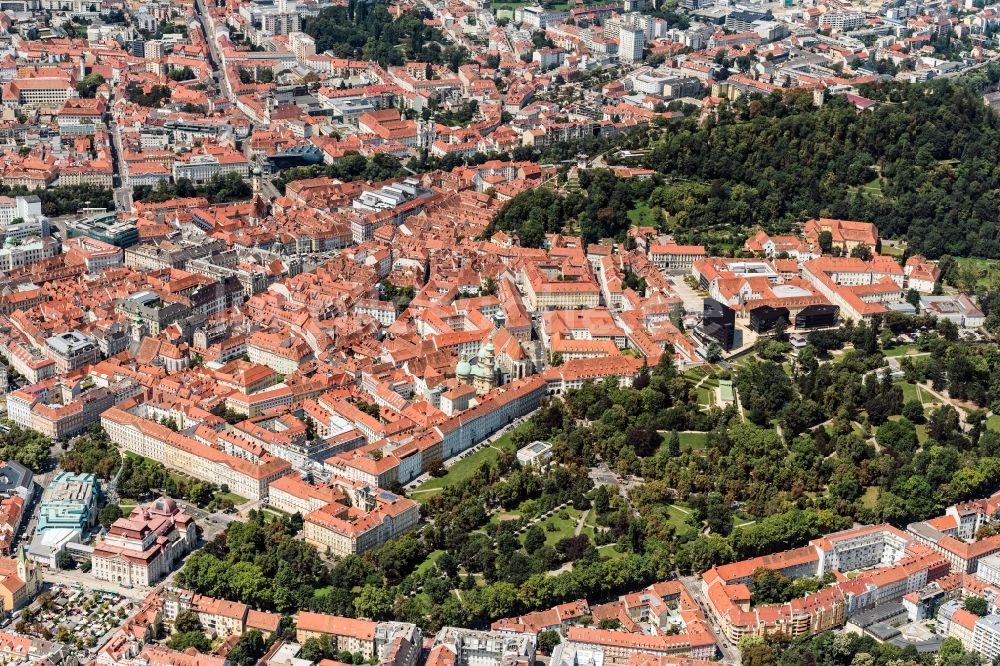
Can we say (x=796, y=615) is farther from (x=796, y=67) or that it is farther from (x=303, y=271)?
(x=796, y=67)

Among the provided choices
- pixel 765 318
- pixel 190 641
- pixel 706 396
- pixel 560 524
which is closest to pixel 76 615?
pixel 190 641

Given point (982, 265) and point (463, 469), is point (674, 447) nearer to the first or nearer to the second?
point (463, 469)

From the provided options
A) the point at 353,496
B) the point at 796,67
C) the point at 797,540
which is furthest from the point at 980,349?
the point at 796,67

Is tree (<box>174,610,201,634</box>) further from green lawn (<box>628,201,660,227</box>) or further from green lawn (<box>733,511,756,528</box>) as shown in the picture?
green lawn (<box>628,201,660,227</box>)

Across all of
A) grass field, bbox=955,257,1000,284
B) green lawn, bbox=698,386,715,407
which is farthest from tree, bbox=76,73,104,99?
grass field, bbox=955,257,1000,284

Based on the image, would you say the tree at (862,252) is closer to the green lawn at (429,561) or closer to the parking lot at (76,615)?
the green lawn at (429,561)

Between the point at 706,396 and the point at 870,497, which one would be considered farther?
the point at 706,396

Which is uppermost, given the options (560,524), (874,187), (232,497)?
(874,187)
